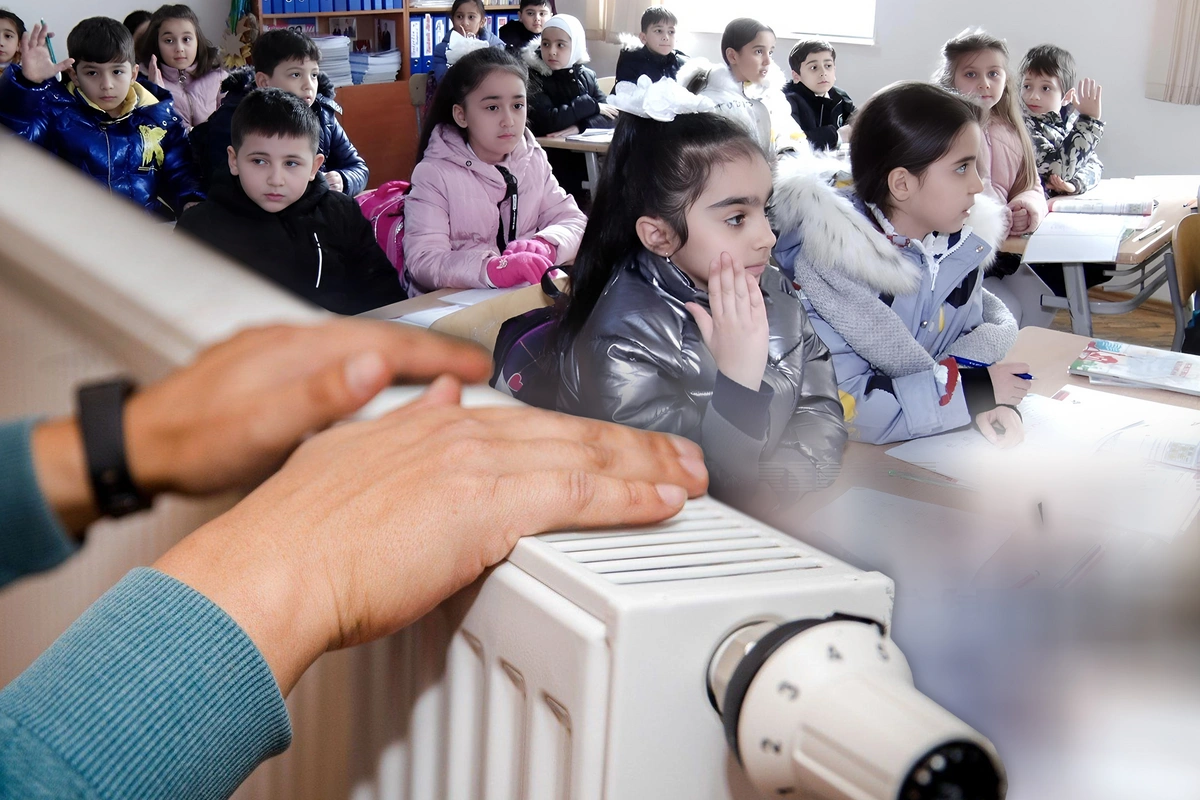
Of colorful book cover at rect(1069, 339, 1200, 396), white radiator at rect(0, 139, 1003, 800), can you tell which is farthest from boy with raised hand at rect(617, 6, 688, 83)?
white radiator at rect(0, 139, 1003, 800)

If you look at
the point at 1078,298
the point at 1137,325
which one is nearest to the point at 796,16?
the point at 1137,325

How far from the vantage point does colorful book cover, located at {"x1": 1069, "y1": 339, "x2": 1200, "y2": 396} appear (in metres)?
1.45

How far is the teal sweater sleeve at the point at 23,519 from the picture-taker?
377mm

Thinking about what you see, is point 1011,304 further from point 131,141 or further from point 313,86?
point 131,141

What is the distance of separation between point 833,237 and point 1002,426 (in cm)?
38

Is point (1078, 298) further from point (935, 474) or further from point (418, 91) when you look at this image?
point (418, 91)

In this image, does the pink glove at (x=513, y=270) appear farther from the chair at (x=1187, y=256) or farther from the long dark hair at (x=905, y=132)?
the chair at (x=1187, y=256)

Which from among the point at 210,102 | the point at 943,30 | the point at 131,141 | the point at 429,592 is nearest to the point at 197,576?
the point at 429,592

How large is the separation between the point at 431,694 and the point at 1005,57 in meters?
3.03

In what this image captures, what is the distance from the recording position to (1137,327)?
11.8 feet

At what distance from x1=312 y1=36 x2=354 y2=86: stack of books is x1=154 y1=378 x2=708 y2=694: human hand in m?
4.68

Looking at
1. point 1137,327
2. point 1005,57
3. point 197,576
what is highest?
point 1005,57

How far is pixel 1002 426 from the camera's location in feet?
4.41

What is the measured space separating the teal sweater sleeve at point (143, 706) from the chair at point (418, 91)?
5013 millimetres
